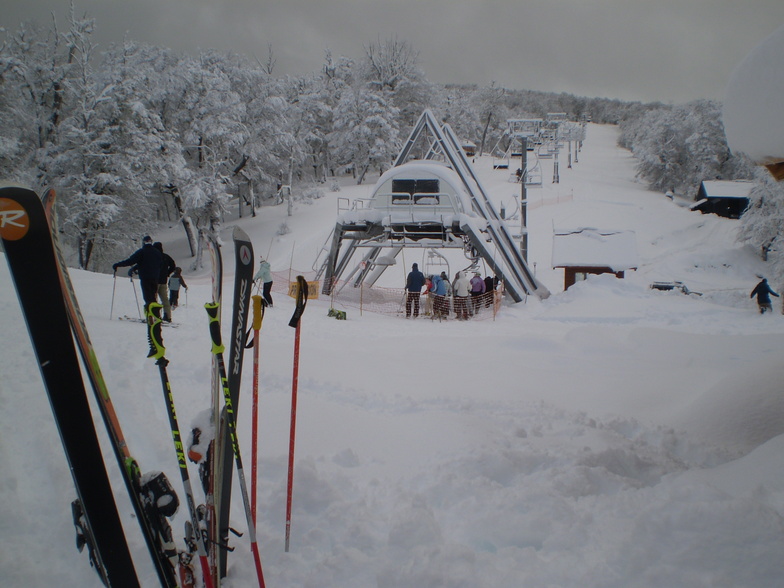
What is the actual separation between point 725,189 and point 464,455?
47.9 metres

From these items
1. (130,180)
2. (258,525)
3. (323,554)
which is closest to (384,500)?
(323,554)

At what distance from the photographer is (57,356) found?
6.87 ft

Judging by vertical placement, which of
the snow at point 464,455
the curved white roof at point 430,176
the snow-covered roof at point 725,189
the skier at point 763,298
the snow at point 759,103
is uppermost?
the snow-covered roof at point 725,189

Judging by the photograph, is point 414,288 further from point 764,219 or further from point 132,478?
point 764,219

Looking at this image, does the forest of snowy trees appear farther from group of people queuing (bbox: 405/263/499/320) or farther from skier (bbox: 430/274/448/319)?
skier (bbox: 430/274/448/319)

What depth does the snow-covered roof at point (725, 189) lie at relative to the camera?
40.6m

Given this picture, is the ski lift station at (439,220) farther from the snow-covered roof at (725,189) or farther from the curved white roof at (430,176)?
the snow-covered roof at (725,189)

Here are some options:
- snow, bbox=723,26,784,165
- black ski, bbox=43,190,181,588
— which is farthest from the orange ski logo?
snow, bbox=723,26,784,165

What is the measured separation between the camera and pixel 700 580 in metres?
2.31

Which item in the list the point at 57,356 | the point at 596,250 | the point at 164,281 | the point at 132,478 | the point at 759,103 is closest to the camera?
the point at 57,356

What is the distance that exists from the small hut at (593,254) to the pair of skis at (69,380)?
1942 cm

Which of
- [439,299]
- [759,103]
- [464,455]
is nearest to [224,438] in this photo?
[464,455]

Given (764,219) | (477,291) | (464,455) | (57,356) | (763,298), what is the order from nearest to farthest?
(57,356) < (464,455) < (477,291) < (763,298) < (764,219)

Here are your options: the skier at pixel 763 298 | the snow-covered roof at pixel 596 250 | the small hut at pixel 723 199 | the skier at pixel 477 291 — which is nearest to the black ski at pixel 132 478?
the skier at pixel 477 291
